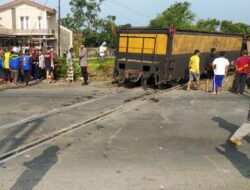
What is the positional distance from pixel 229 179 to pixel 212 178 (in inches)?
10.3

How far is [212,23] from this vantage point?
6544 cm

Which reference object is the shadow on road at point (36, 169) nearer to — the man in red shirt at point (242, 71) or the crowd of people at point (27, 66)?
the man in red shirt at point (242, 71)

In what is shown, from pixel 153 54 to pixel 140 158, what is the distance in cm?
903

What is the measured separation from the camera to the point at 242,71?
14.5 m

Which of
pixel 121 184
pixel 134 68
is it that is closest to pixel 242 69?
pixel 134 68

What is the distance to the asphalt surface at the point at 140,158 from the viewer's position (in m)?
5.72

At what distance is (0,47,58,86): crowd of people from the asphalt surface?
659 centimetres

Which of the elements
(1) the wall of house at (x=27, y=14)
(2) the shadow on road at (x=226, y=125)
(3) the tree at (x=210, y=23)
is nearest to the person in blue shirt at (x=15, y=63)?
(2) the shadow on road at (x=226, y=125)

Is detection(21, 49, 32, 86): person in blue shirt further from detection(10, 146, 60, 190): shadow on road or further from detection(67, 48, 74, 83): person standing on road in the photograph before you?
detection(10, 146, 60, 190): shadow on road

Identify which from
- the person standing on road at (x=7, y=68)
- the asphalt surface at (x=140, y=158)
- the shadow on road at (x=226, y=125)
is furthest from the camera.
→ the person standing on road at (x=7, y=68)

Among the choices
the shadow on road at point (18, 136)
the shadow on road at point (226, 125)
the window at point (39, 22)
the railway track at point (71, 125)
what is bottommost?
the shadow on road at point (18, 136)

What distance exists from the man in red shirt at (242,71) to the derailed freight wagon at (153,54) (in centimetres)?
245

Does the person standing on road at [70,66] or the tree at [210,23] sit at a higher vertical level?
the tree at [210,23]

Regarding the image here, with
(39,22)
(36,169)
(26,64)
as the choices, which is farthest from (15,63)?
(39,22)
